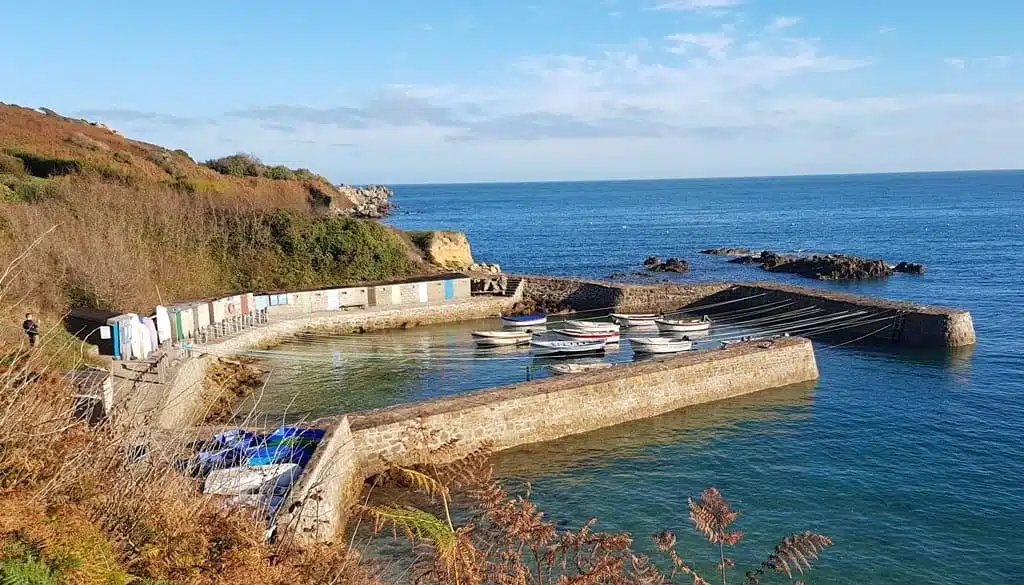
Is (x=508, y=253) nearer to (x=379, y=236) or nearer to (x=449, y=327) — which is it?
(x=379, y=236)

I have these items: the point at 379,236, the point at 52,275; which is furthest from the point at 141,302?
the point at 379,236

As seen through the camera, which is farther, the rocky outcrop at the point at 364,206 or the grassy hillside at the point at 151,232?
the rocky outcrop at the point at 364,206

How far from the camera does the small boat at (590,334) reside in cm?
3166

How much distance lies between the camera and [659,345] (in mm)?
30672

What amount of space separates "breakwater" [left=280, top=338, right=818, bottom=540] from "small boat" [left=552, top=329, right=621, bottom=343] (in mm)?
6920

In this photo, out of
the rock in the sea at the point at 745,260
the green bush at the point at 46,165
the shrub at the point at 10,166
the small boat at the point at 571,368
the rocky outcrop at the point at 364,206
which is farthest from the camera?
the rocky outcrop at the point at 364,206

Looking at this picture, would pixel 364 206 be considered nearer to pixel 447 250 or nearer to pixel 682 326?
pixel 447 250

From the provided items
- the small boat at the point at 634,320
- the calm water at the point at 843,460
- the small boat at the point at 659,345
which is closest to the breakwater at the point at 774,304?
the calm water at the point at 843,460

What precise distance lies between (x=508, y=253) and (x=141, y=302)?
51399 millimetres

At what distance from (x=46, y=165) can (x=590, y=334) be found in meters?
37.4

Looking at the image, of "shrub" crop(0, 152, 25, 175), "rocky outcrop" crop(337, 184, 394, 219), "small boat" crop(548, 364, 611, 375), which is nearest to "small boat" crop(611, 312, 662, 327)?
"small boat" crop(548, 364, 611, 375)

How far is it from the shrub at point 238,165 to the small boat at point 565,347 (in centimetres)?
4074

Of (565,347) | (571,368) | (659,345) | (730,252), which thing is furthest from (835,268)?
(571,368)

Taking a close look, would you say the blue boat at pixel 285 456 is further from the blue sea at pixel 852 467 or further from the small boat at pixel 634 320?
the small boat at pixel 634 320
